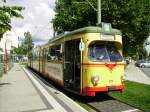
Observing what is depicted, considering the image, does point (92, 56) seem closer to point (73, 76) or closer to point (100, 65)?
point (100, 65)

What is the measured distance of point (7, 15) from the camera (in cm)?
2000

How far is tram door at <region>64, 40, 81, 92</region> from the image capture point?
57.6 feet

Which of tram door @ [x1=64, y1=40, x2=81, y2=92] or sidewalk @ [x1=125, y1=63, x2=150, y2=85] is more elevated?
tram door @ [x1=64, y1=40, x2=81, y2=92]

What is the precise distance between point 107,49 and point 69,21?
568 inches

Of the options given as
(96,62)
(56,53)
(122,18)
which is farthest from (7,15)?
(122,18)

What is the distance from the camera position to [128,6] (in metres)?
27.5

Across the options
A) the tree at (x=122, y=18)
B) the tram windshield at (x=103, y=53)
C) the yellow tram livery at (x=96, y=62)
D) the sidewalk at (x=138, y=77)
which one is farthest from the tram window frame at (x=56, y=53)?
the sidewalk at (x=138, y=77)

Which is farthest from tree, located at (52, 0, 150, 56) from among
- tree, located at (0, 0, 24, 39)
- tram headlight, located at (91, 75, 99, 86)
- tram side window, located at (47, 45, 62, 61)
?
tram headlight, located at (91, 75, 99, 86)

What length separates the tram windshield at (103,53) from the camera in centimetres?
1642

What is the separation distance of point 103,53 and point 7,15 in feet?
19.4

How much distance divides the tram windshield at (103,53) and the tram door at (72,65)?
903 millimetres

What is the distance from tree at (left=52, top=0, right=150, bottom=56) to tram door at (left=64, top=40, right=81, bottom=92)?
9231mm

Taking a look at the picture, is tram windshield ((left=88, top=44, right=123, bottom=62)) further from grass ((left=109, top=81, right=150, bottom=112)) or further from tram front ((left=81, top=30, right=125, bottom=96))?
grass ((left=109, top=81, right=150, bottom=112))

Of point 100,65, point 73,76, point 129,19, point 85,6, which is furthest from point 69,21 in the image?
point 100,65
